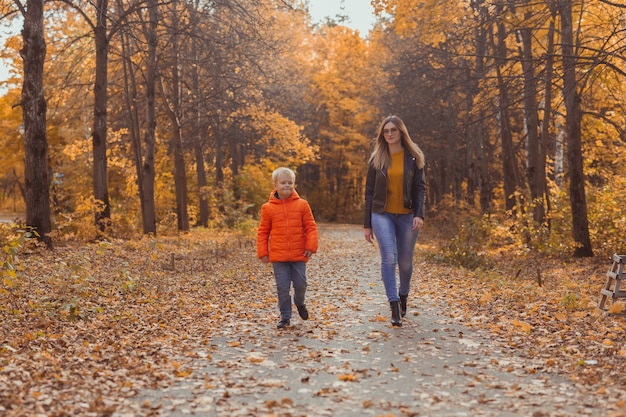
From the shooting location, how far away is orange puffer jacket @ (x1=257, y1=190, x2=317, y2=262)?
723 cm

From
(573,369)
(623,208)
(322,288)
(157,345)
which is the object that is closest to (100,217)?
(322,288)

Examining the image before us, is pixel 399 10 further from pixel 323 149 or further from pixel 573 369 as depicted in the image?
pixel 323 149

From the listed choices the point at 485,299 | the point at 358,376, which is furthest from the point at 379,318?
the point at 358,376

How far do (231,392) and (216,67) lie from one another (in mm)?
17254

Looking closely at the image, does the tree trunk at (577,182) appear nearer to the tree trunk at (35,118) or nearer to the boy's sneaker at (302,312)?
the boy's sneaker at (302,312)

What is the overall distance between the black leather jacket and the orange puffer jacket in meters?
0.68

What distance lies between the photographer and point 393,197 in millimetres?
7336

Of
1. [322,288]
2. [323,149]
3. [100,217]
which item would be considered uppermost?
[323,149]

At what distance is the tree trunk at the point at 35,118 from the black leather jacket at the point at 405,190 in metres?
7.67

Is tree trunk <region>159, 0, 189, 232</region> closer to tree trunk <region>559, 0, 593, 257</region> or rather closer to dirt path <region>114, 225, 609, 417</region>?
tree trunk <region>559, 0, 593, 257</region>

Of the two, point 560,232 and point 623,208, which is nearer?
point 623,208

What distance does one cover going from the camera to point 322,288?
11.2 meters

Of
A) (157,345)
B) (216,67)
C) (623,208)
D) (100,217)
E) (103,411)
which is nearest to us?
(103,411)

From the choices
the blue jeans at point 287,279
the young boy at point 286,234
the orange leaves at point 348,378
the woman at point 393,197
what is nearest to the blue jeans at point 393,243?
the woman at point 393,197
